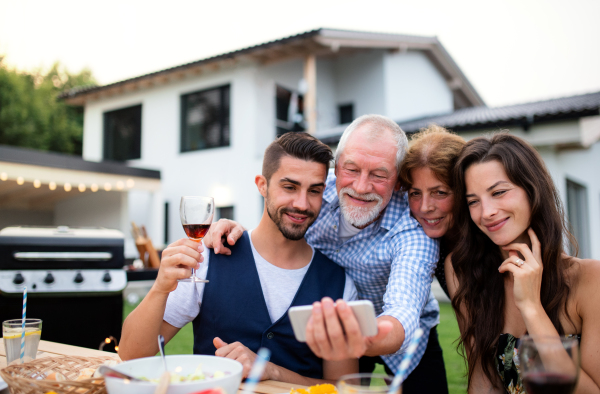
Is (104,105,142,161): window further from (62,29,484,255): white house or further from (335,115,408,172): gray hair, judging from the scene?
(335,115,408,172): gray hair

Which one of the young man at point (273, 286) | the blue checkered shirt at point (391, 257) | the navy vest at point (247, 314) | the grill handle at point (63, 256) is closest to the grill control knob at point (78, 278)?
the grill handle at point (63, 256)

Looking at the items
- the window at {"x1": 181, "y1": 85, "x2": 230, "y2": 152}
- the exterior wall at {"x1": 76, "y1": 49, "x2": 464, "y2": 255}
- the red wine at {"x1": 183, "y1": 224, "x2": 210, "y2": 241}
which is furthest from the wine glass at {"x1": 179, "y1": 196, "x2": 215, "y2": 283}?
the window at {"x1": 181, "y1": 85, "x2": 230, "y2": 152}

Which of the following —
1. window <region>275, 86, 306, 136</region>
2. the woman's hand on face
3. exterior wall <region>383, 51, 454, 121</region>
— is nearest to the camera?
the woman's hand on face

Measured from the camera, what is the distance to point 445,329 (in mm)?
6090

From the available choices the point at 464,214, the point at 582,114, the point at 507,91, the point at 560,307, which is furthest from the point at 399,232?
the point at 507,91

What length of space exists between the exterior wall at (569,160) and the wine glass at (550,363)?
217 inches

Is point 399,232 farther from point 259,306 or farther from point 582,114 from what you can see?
point 582,114

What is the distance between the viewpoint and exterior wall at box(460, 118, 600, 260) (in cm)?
718

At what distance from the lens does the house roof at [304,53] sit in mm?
9922

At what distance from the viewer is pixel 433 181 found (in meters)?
2.31

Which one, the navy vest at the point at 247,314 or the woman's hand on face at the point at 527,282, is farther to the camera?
the navy vest at the point at 247,314

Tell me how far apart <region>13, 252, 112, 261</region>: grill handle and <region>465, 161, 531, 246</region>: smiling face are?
2788 mm

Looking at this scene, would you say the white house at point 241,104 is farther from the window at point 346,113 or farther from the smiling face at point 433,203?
the smiling face at point 433,203

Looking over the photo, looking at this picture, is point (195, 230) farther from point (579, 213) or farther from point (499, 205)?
point (579, 213)
